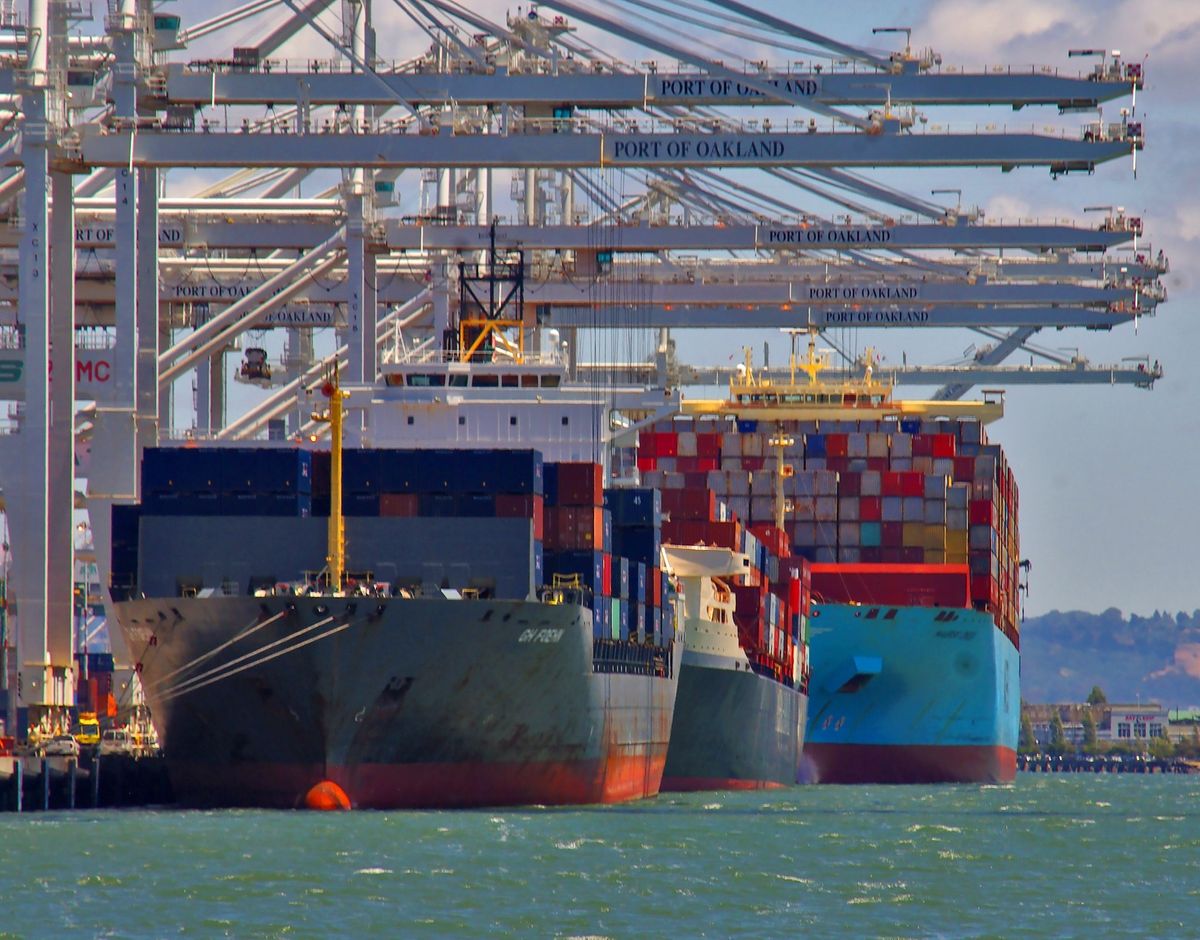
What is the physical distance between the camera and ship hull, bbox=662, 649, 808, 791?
5503cm

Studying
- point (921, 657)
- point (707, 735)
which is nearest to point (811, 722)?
point (921, 657)

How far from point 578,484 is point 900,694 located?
26.2 m

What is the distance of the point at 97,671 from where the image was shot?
80625 millimetres

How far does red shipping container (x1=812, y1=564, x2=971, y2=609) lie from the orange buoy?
29.6 m

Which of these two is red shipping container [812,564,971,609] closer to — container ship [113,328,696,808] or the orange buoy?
container ship [113,328,696,808]

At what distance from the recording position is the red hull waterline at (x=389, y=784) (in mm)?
40938

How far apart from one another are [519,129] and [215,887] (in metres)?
19.9

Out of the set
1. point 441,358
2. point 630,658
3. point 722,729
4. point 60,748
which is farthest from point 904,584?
point 60,748

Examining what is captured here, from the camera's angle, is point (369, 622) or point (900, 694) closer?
point (369, 622)

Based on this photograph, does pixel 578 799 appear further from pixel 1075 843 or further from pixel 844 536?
pixel 844 536

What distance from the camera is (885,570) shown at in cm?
6825

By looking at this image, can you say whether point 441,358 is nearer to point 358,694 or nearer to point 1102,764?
point 358,694

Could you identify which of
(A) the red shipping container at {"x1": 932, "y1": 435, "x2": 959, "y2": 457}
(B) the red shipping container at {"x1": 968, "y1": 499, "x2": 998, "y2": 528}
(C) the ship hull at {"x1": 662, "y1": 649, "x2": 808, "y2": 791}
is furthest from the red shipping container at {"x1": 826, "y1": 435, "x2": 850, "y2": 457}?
(C) the ship hull at {"x1": 662, "y1": 649, "x2": 808, "y2": 791}

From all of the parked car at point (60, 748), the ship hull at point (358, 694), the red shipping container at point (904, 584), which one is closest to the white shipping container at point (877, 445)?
the red shipping container at point (904, 584)
